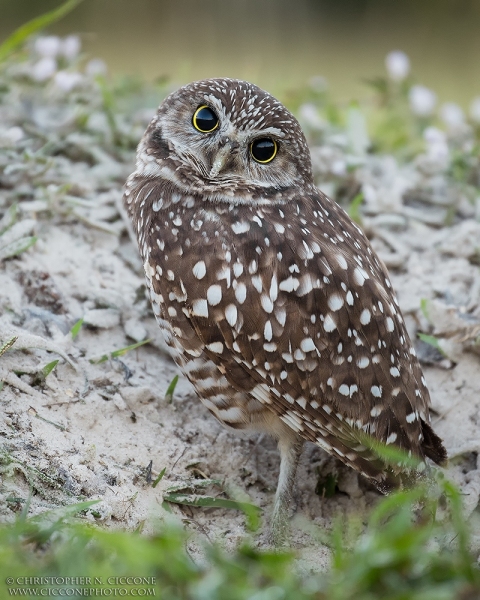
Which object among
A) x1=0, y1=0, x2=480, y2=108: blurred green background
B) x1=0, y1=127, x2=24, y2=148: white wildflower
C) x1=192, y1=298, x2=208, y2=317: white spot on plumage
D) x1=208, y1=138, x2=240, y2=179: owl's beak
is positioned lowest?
x1=192, y1=298, x2=208, y2=317: white spot on plumage

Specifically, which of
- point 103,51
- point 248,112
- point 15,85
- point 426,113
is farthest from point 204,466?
point 103,51

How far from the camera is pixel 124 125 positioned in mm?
4590

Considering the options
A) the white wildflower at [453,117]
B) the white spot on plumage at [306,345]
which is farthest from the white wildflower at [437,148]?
the white spot on plumage at [306,345]

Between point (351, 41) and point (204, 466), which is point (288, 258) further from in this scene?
point (351, 41)

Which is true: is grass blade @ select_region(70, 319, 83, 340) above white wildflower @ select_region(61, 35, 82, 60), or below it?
below

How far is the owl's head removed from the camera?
3127 mm

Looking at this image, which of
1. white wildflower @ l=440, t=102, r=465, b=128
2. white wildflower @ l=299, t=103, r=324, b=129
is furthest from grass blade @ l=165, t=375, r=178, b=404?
white wildflower @ l=440, t=102, r=465, b=128

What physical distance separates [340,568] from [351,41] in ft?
29.8

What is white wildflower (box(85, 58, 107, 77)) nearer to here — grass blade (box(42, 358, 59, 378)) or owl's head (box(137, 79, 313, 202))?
owl's head (box(137, 79, 313, 202))

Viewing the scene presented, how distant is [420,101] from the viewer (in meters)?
5.51

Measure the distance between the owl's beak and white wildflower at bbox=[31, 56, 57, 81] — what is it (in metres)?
2.08

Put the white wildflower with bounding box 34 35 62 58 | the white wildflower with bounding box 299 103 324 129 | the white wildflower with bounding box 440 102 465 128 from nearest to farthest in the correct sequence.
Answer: the white wildflower with bounding box 34 35 62 58 < the white wildflower with bounding box 299 103 324 129 < the white wildflower with bounding box 440 102 465 128

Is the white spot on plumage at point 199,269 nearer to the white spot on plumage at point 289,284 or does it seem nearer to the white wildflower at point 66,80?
the white spot on plumage at point 289,284

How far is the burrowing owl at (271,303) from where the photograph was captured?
9.32 ft
